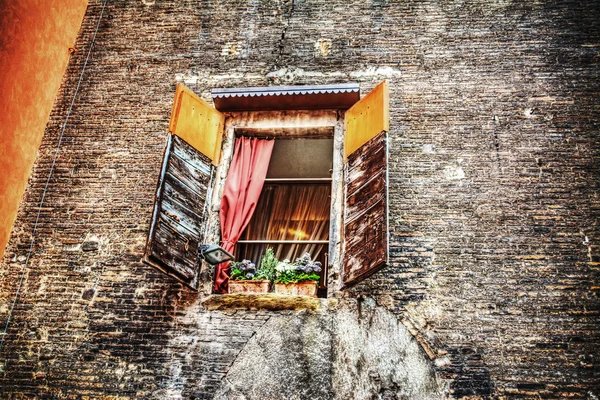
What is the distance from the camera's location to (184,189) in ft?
18.5

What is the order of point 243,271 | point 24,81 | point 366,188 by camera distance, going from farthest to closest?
point 24,81
point 243,271
point 366,188

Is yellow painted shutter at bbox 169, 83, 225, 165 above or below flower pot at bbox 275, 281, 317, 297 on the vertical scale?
above

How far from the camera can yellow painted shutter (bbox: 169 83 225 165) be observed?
5766 mm

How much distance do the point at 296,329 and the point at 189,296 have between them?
3.83 feet

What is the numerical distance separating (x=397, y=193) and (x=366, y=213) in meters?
0.78

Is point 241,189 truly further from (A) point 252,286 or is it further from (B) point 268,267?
(A) point 252,286

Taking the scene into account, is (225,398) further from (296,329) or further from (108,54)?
(108,54)

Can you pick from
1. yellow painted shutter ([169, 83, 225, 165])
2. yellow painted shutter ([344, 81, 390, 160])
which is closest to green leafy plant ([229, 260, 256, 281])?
yellow painted shutter ([169, 83, 225, 165])

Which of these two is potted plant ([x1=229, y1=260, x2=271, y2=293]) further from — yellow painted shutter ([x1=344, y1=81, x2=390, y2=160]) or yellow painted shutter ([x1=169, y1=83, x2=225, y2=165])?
yellow painted shutter ([x1=344, y1=81, x2=390, y2=160])

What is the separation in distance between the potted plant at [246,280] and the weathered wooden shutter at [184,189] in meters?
0.39

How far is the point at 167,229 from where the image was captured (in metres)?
5.27

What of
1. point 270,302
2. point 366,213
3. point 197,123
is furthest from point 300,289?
point 197,123

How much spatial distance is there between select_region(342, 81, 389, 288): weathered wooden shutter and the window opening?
19.3 inches

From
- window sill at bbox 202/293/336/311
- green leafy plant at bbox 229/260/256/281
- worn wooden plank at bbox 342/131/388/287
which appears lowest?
window sill at bbox 202/293/336/311
